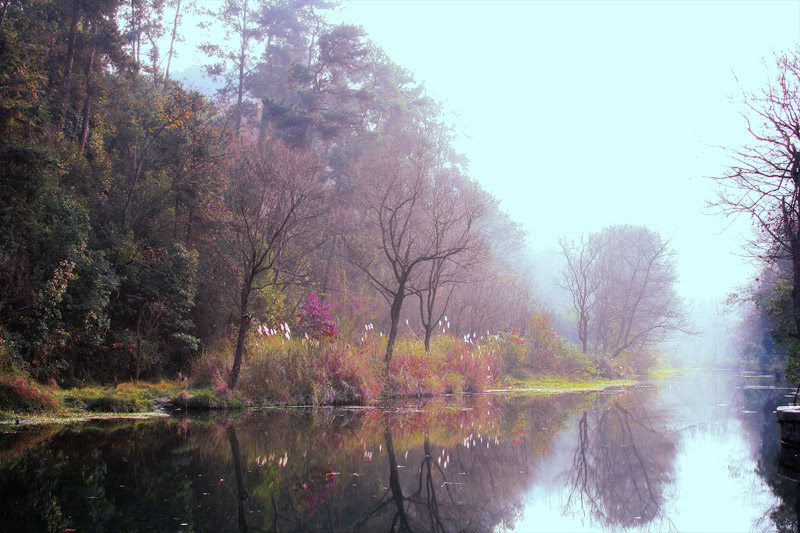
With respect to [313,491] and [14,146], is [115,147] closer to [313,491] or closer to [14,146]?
[14,146]

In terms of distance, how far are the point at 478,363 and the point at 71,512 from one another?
16786 millimetres

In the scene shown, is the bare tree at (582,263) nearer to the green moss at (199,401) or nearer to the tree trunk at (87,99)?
the tree trunk at (87,99)

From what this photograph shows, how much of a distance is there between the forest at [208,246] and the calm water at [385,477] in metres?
4.08

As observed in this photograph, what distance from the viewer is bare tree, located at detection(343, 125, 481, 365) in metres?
17.7

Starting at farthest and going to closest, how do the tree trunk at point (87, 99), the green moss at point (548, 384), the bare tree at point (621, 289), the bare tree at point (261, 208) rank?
the bare tree at point (621, 289), the green moss at point (548, 384), the tree trunk at point (87, 99), the bare tree at point (261, 208)

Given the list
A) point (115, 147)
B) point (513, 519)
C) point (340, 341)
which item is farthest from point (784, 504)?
point (115, 147)

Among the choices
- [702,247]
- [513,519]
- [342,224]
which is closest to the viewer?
[513,519]

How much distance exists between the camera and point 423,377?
18.1m

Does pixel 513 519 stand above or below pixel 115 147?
below

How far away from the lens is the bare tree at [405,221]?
17.7 meters

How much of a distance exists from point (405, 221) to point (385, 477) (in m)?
15.1

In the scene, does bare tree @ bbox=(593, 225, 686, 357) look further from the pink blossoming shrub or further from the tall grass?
the pink blossoming shrub

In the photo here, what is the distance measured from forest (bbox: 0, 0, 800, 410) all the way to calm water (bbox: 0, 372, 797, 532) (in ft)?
13.4

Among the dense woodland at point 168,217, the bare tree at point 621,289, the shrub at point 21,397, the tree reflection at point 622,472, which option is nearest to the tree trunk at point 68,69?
the dense woodland at point 168,217
